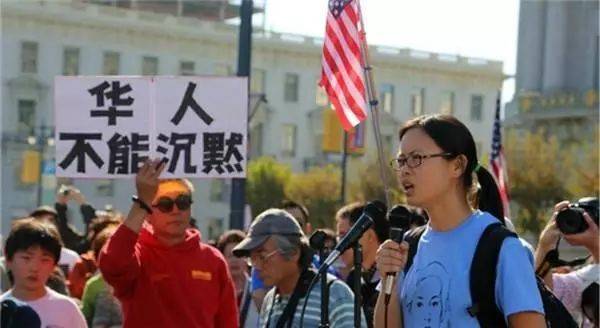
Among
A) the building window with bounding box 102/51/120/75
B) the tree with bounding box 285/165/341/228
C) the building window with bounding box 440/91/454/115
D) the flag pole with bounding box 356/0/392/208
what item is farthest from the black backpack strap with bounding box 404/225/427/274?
the building window with bounding box 440/91/454/115

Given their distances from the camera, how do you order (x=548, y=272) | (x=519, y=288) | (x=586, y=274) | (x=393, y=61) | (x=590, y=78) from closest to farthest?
(x=519, y=288), (x=548, y=272), (x=586, y=274), (x=590, y=78), (x=393, y=61)

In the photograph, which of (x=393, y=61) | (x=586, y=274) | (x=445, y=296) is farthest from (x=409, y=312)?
(x=393, y=61)

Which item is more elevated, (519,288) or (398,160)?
(398,160)

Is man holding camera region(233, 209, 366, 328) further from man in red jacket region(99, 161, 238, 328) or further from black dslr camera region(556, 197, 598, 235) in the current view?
black dslr camera region(556, 197, 598, 235)

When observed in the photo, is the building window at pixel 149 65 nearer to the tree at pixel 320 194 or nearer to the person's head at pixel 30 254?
the tree at pixel 320 194

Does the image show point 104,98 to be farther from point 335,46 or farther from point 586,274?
point 586,274

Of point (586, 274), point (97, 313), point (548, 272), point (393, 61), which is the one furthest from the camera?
point (393, 61)

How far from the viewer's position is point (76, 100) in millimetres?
7449

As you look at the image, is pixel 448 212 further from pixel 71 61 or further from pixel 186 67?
pixel 186 67

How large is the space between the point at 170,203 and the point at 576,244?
1951mm

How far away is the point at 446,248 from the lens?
482cm

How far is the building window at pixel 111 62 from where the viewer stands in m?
70.2

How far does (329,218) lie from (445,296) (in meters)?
59.5

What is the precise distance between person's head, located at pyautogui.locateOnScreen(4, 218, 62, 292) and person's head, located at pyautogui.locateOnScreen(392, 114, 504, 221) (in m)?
2.49
